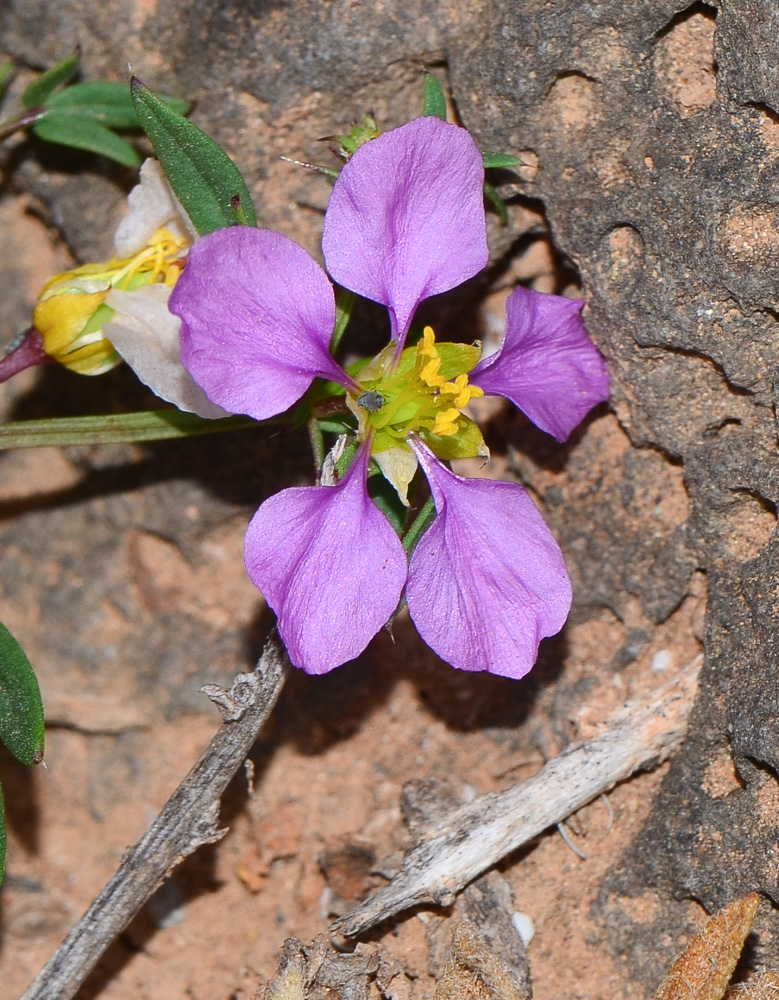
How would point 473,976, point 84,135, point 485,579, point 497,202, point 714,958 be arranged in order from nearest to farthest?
point 714,958, point 473,976, point 485,579, point 497,202, point 84,135

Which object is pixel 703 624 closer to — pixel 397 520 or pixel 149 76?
pixel 397 520

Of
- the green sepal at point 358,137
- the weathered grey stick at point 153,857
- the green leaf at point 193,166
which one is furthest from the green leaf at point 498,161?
the weathered grey stick at point 153,857

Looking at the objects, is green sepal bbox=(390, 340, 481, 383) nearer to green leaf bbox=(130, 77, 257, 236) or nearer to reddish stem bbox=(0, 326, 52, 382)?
green leaf bbox=(130, 77, 257, 236)

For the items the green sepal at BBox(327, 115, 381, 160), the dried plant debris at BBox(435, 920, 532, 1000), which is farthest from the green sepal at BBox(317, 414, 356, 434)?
the dried plant debris at BBox(435, 920, 532, 1000)

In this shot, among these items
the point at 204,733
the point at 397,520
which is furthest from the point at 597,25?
the point at 204,733

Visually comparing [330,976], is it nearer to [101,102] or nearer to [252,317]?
[252,317]

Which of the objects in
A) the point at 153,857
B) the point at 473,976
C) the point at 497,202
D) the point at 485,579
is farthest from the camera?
the point at 497,202

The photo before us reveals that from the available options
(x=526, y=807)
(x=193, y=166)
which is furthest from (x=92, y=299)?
(x=526, y=807)

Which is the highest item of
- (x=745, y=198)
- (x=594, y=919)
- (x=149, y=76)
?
(x=149, y=76)
